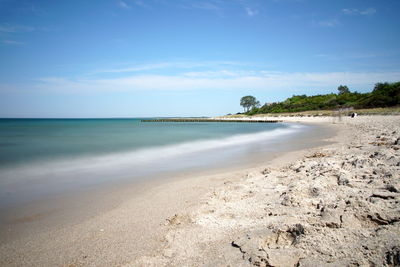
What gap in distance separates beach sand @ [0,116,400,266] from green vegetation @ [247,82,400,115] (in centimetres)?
5556

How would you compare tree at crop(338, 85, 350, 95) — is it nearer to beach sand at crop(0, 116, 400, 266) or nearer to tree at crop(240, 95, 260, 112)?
tree at crop(240, 95, 260, 112)

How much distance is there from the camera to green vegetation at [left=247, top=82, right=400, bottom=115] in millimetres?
50406

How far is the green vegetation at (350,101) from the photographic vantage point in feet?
165

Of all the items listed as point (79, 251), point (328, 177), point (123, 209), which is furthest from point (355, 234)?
point (123, 209)

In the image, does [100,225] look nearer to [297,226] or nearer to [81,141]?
[297,226]

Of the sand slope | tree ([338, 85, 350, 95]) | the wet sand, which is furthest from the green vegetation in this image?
the wet sand

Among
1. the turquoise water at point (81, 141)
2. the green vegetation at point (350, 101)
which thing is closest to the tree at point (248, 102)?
the green vegetation at point (350, 101)

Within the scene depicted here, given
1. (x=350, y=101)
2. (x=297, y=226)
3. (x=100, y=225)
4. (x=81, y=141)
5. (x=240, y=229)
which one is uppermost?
(x=350, y=101)

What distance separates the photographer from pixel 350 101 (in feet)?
207

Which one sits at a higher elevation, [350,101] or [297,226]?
[350,101]

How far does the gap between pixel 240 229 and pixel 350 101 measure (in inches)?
2858

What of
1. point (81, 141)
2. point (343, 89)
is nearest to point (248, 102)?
point (343, 89)

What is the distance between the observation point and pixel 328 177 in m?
4.55

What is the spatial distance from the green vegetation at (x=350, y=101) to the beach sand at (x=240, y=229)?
55.6 metres
